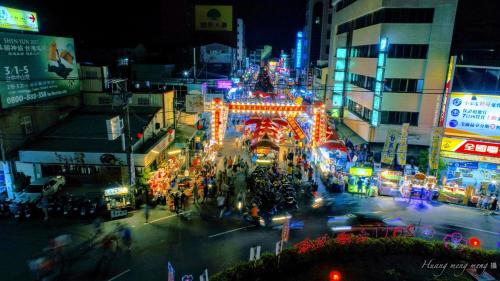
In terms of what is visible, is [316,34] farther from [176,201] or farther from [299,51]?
[176,201]

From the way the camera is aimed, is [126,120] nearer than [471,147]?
Yes

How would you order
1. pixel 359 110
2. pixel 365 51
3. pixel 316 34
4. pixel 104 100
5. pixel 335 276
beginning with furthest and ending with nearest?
pixel 316 34, pixel 359 110, pixel 365 51, pixel 104 100, pixel 335 276

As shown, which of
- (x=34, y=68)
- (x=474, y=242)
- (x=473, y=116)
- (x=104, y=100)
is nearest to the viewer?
(x=474, y=242)

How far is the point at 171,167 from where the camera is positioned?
78.3 feet

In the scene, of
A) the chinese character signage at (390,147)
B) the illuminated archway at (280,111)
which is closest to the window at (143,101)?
the illuminated archway at (280,111)

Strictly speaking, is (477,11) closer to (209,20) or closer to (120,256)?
(120,256)

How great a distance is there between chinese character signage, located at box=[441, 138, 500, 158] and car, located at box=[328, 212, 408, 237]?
25.2 ft

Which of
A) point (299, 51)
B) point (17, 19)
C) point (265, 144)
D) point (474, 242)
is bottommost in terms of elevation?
point (474, 242)

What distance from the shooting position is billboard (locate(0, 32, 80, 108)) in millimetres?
19750

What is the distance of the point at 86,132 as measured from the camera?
22.6m

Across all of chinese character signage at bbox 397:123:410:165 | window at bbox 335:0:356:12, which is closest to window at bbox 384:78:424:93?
chinese character signage at bbox 397:123:410:165

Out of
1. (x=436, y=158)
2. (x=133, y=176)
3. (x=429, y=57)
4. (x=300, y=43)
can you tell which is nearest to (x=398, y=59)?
(x=429, y=57)

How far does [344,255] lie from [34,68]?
2288 centimetres

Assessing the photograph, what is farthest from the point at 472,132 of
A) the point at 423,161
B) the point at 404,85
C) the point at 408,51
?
the point at 408,51
